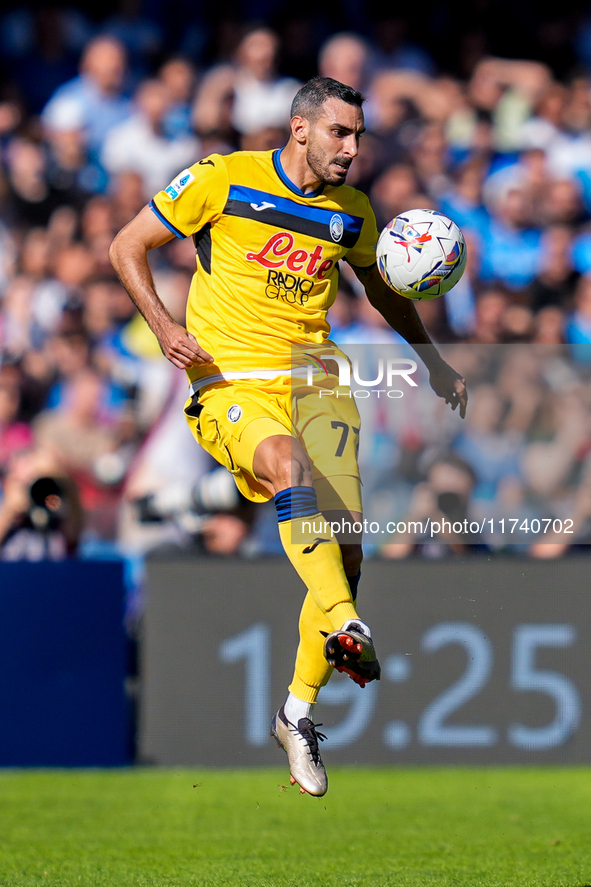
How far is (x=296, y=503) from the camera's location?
15.3 feet

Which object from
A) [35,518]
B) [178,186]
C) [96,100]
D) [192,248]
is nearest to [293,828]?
[35,518]

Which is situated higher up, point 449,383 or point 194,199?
point 194,199

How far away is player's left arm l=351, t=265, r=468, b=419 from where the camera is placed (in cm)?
550

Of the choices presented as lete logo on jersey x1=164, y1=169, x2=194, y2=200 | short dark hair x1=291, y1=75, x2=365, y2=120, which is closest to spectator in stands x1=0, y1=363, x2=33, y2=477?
lete logo on jersey x1=164, y1=169, x2=194, y2=200

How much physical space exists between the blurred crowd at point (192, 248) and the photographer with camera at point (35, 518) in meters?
0.02

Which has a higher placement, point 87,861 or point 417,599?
point 417,599

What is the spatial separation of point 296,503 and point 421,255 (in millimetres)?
1272

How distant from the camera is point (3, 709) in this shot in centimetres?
800

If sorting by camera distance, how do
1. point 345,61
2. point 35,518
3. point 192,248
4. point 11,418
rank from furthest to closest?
point 345,61, point 192,248, point 11,418, point 35,518

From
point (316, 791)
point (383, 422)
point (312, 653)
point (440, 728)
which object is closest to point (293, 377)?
point (312, 653)

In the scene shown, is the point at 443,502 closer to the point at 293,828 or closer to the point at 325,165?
the point at 293,828

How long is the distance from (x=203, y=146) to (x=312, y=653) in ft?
21.4

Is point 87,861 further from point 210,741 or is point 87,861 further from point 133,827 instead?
point 210,741

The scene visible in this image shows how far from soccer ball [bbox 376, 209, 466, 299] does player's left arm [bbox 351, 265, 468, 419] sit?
0.96 ft
